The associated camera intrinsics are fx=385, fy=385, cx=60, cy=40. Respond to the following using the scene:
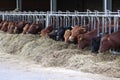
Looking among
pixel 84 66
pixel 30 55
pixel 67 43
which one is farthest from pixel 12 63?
pixel 84 66

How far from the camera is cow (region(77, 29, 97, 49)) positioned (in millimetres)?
11492

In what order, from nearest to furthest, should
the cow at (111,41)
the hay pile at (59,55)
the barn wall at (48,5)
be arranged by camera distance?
the hay pile at (59,55), the cow at (111,41), the barn wall at (48,5)

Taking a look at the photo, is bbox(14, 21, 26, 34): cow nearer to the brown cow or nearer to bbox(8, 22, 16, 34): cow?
bbox(8, 22, 16, 34): cow

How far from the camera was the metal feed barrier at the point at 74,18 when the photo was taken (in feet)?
37.2

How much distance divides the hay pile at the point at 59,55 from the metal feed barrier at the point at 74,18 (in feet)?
2.70

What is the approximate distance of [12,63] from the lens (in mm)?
11758

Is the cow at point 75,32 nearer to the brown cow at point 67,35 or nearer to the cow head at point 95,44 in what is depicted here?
the brown cow at point 67,35

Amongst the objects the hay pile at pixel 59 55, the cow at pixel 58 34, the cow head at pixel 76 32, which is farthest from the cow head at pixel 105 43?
the cow at pixel 58 34

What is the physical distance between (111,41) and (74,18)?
3.34 m

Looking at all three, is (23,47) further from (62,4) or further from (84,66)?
(62,4)

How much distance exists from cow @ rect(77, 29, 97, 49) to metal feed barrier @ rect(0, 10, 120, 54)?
0.24 meters

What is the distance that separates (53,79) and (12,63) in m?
3.17

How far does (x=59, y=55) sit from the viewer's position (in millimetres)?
11297

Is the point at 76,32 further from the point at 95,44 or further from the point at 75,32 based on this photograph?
the point at 95,44
